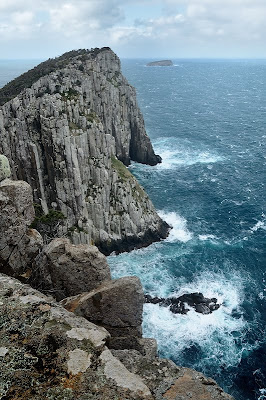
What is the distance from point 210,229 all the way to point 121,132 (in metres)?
54.4


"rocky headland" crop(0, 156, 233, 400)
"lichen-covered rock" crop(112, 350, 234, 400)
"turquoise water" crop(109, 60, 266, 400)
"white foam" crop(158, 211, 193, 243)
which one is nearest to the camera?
"rocky headland" crop(0, 156, 233, 400)

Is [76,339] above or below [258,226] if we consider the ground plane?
above

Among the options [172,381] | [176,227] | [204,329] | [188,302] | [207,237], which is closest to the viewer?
[172,381]

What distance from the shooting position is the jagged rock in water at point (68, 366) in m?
12.6

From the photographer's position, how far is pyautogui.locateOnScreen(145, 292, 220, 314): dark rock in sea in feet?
216

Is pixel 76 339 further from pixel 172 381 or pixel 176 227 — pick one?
pixel 176 227

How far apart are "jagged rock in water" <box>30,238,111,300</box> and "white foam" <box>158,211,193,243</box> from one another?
221 ft

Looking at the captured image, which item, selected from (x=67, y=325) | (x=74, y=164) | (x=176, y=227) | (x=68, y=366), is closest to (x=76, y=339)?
(x=67, y=325)

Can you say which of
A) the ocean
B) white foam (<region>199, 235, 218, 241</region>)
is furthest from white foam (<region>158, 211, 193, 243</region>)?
white foam (<region>199, 235, 218, 241</region>)

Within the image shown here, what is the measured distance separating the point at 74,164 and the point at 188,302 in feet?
130

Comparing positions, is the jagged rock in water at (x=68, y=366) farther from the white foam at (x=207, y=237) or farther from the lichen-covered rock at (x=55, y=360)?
the white foam at (x=207, y=237)

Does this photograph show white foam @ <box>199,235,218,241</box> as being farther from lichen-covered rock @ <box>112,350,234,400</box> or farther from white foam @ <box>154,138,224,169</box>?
lichen-covered rock @ <box>112,350,234,400</box>

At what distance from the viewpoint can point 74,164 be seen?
7688cm

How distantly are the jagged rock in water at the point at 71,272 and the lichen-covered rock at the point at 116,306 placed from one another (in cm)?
221
